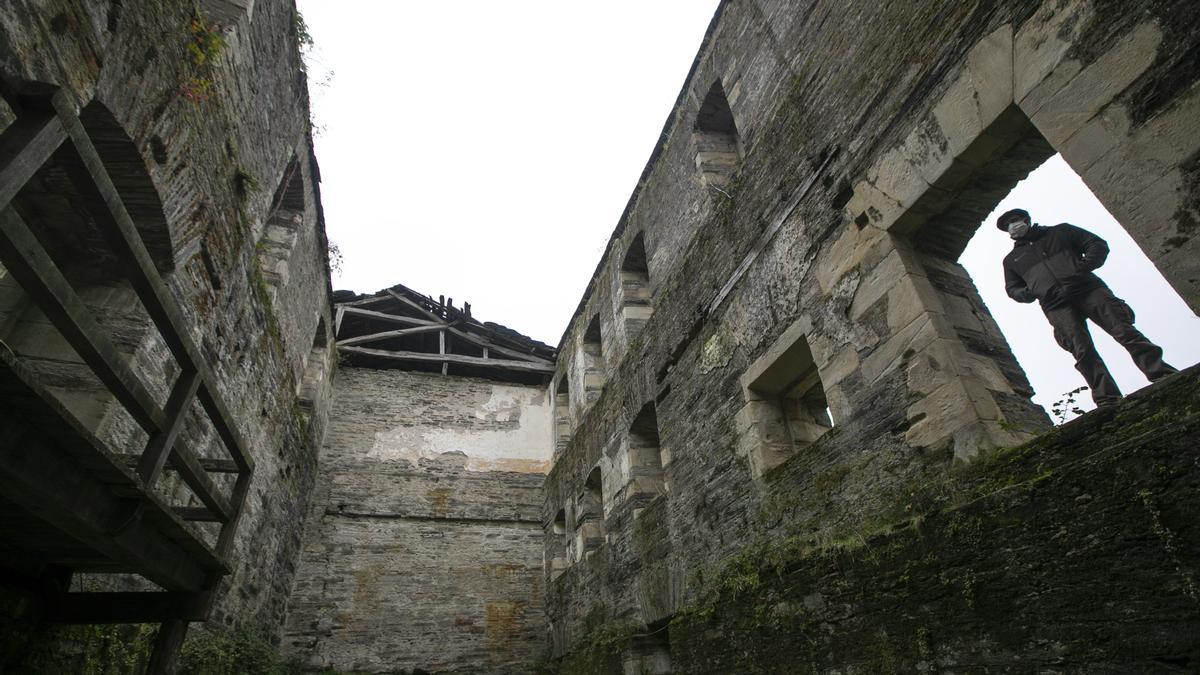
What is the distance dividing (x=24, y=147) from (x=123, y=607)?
110 inches

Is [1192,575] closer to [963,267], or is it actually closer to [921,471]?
[921,471]

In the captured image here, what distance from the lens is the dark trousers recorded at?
282cm

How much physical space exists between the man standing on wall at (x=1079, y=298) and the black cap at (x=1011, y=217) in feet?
0.16

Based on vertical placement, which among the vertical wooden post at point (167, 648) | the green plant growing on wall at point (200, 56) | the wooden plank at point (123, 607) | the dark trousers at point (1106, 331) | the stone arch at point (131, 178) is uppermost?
the green plant growing on wall at point (200, 56)

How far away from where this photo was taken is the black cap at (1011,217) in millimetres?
3311

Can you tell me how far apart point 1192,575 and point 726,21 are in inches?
237

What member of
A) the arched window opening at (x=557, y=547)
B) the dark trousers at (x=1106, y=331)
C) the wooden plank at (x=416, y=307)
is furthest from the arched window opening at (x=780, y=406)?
the wooden plank at (x=416, y=307)

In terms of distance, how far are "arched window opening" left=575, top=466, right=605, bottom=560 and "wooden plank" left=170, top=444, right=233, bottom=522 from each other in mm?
5348

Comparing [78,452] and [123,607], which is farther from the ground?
[78,452]

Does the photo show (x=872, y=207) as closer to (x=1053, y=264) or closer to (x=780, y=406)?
(x=1053, y=264)

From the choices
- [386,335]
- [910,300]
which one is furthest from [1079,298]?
[386,335]

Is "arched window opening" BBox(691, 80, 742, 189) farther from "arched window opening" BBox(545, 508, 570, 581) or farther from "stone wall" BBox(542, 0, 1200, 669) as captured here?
"arched window opening" BBox(545, 508, 570, 581)

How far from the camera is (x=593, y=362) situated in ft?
34.0

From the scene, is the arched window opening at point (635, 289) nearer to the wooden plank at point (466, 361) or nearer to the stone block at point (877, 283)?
the stone block at point (877, 283)
